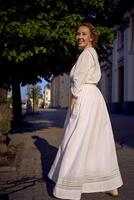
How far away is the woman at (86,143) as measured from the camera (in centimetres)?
633

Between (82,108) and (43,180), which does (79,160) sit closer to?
(82,108)

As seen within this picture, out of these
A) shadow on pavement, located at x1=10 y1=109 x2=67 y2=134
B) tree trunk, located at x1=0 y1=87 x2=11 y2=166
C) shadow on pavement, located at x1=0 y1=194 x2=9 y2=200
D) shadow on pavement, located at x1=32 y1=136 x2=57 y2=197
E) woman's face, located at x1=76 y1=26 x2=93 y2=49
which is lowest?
shadow on pavement, located at x1=10 y1=109 x2=67 y2=134

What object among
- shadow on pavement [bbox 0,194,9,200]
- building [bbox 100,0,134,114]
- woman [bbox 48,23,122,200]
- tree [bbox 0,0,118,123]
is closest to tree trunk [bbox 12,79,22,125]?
tree [bbox 0,0,118,123]

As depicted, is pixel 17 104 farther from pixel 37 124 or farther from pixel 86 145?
pixel 86 145

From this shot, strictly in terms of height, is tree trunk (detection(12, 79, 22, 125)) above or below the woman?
below

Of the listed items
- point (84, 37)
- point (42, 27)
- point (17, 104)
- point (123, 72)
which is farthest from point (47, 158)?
point (123, 72)

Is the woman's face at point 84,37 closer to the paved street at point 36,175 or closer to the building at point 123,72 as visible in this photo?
the paved street at point 36,175

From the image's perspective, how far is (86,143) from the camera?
253 inches

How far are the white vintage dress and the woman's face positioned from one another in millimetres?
101

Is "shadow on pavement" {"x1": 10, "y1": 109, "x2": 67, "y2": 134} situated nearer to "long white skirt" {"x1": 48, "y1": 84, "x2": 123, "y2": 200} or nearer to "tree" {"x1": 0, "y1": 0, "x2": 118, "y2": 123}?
"tree" {"x1": 0, "y1": 0, "x2": 118, "y2": 123}

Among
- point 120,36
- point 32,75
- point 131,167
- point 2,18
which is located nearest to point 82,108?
point 131,167

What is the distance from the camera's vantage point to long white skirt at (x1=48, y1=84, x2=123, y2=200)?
631 centimetres

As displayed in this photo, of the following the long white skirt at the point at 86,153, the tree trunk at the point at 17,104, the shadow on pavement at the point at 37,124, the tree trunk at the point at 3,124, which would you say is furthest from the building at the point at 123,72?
the long white skirt at the point at 86,153

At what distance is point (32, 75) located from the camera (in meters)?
17.0
